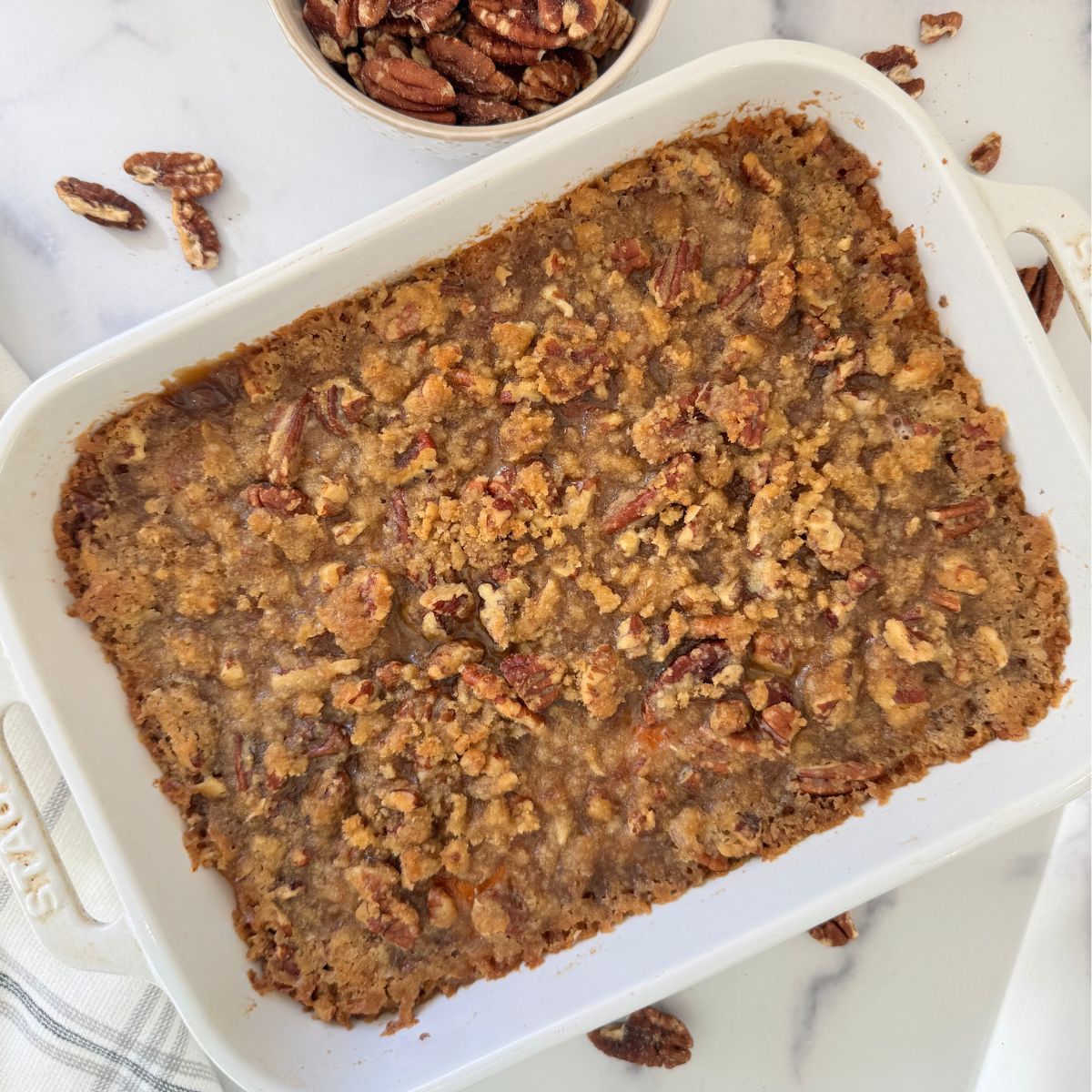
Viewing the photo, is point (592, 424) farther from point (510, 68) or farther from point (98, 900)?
point (98, 900)

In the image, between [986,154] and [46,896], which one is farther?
[986,154]

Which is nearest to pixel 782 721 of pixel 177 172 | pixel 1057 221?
pixel 1057 221

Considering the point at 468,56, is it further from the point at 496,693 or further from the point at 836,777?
the point at 836,777

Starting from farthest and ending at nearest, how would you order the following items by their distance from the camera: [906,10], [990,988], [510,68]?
[990,988]
[906,10]
[510,68]

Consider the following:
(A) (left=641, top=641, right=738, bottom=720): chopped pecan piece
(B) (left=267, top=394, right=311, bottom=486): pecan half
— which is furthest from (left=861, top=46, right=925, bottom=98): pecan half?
(B) (left=267, top=394, right=311, bottom=486): pecan half

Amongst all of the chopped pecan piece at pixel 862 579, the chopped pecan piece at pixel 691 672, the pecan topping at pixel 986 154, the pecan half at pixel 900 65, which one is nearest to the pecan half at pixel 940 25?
the pecan half at pixel 900 65

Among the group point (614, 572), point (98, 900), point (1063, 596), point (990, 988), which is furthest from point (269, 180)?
point (990, 988)
